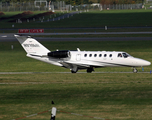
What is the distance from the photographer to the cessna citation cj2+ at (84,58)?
38.0m

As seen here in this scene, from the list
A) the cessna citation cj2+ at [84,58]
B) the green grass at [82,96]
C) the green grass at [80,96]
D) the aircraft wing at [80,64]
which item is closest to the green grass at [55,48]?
the cessna citation cj2+ at [84,58]

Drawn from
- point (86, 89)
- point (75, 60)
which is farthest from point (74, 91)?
point (75, 60)

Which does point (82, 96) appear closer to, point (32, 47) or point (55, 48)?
point (32, 47)

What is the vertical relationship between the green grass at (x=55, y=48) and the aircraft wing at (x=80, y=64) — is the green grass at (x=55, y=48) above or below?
below

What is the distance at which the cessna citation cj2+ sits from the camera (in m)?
38.0

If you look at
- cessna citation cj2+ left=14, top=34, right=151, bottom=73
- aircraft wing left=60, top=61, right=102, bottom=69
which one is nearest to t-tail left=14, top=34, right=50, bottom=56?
cessna citation cj2+ left=14, top=34, right=151, bottom=73

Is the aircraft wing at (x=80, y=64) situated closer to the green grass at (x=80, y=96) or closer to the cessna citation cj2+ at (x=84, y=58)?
the cessna citation cj2+ at (x=84, y=58)

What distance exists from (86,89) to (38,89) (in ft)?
13.0

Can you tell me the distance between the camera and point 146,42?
69.2m

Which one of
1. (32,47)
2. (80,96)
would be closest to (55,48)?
(32,47)

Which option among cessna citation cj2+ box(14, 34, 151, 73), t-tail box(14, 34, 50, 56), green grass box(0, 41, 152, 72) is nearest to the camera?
cessna citation cj2+ box(14, 34, 151, 73)

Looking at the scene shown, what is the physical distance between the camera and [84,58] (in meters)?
38.4

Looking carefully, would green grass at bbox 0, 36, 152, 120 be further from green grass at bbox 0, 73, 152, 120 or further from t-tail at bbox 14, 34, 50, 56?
t-tail at bbox 14, 34, 50, 56

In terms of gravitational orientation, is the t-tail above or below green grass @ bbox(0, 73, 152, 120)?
above
